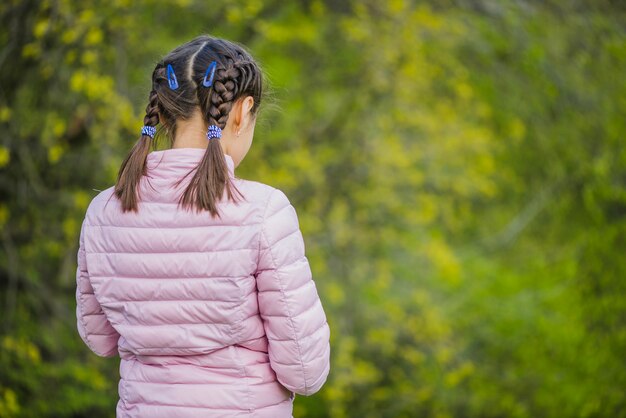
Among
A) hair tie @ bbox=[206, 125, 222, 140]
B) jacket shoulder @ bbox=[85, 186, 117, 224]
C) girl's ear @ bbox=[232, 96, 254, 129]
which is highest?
girl's ear @ bbox=[232, 96, 254, 129]

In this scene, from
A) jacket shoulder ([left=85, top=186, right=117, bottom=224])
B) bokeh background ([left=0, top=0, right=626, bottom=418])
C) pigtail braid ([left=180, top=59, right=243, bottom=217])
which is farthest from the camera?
bokeh background ([left=0, top=0, right=626, bottom=418])

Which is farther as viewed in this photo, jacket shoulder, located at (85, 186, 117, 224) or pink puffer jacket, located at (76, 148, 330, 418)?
jacket shoulder, located at (85, 186, 117, 224)

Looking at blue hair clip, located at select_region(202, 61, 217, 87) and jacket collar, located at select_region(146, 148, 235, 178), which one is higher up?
blue hair clip, located at select_region(202, 61, 217, 87)

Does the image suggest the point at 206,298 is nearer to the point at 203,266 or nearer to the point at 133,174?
the point at 203,266

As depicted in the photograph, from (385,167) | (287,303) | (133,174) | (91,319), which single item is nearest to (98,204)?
(133,174)

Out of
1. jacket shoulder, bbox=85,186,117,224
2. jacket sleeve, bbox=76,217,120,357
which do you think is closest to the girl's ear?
jacket shoulder, bbox=85,186,117,224

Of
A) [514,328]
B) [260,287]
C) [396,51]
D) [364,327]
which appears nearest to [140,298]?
[260,287]

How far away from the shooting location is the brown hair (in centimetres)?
164

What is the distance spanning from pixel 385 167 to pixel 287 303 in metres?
3.82

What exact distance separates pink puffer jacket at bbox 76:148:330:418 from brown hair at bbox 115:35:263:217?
3cm

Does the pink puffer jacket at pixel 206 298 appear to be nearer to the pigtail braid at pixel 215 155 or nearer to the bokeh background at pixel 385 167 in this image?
the pigtail braid at pixel 215 155

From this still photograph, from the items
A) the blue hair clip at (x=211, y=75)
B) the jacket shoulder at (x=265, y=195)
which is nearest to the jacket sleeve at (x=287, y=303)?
the jacket shoulder at (x=265, y=195)

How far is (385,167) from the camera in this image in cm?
539

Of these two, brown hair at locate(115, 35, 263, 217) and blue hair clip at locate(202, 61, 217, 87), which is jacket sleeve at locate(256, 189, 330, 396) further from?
blue hair clip at locate(202, 61, 217, 87)
